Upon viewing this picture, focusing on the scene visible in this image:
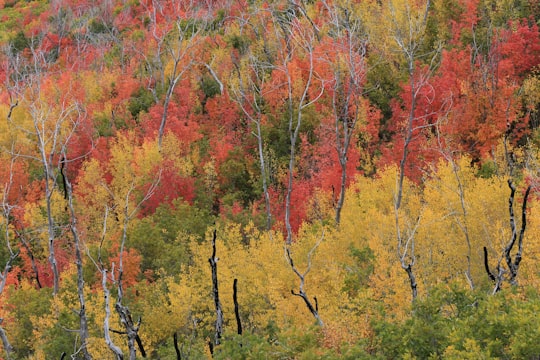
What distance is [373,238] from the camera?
29344 mm

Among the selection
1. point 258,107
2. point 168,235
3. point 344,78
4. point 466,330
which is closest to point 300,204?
point 258,107

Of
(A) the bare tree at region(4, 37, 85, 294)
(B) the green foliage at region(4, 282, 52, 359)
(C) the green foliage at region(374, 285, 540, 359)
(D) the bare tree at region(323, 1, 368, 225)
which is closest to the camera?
(C) the green foliage at region(374, 285, 540, 359)

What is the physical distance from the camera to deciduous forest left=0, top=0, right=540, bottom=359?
19.3 metres

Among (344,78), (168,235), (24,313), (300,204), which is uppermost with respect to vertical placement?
(344,78)

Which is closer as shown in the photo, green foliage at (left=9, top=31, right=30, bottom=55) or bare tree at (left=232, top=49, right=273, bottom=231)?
bare tree at (left=232, top=49, right=273, bottom=231)

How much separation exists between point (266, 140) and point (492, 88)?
18132mm

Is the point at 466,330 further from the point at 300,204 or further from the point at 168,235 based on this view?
the point at 300,204

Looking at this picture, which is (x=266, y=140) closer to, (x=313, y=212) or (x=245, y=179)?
(x=245, y=179)

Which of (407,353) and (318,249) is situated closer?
(407,353)

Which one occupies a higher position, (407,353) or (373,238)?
(407,353)

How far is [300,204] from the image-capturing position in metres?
44.0

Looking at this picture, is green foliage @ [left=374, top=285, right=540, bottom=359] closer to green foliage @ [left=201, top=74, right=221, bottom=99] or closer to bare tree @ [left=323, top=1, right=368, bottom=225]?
bare tree @ [left=323, top=1, right=368, bottom=225]

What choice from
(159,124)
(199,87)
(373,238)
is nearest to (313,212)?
(373,238)

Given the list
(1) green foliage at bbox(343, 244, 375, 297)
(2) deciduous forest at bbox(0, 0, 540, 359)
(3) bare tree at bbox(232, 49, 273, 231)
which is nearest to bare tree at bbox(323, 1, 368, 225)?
(2) deciduous forest at bbox(0, 0, 540, 359)
